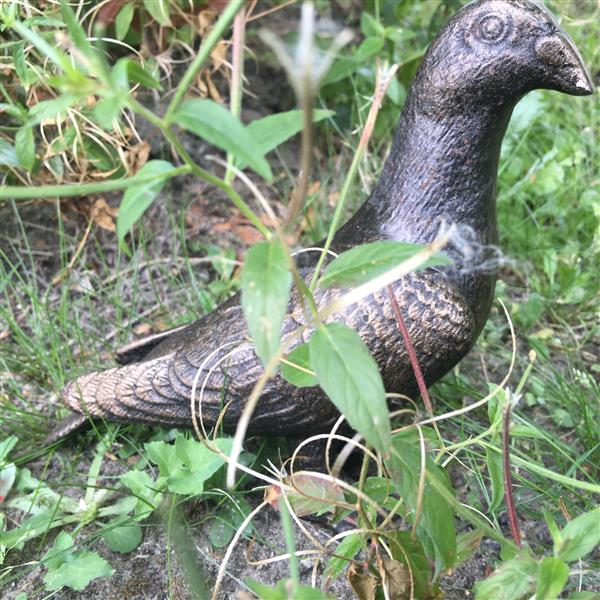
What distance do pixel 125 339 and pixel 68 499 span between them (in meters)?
0.50

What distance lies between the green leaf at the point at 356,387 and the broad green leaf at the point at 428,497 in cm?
18

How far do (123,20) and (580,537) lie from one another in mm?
1692

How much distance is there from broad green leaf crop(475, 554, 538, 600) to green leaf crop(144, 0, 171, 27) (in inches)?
62.9

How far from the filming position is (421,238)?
1.45 metres

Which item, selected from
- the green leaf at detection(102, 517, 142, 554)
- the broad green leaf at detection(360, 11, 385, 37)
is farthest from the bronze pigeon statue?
the broad green leaf at detection(360, 11, 385, 37)

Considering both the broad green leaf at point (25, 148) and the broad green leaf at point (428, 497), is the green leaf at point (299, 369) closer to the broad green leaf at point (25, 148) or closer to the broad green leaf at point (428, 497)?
the broad green leaf at point (428, 497)

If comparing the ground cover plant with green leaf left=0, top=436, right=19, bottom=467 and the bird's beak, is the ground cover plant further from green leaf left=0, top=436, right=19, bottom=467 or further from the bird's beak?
the bird's beak

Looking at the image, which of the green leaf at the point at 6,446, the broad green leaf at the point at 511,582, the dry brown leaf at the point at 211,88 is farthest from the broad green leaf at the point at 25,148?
the broad green leaf at the point at 511,582

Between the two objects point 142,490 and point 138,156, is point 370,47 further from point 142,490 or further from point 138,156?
point 142,490

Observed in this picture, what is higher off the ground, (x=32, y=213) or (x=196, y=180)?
(x=196, y=180)

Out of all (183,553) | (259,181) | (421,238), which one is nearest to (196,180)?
(259,181)

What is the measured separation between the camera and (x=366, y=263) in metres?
0.96

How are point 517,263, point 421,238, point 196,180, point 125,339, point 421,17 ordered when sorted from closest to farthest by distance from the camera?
point 421,238 → point 125,339 → point 517,263 → point 196,180 → point 421,17

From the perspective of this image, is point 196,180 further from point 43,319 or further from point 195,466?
point 195,466
